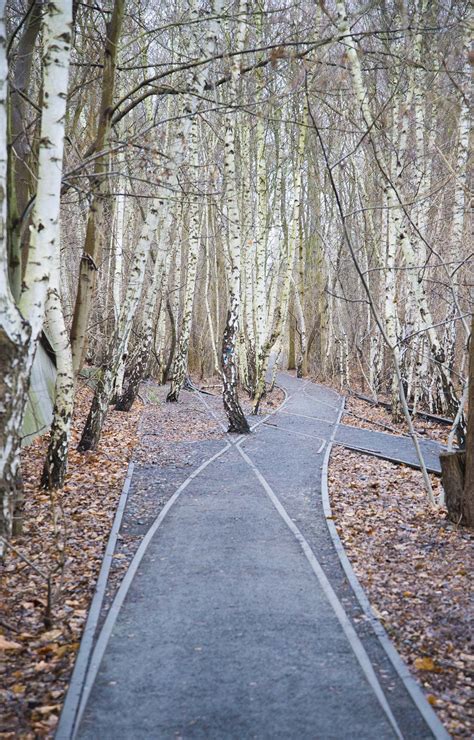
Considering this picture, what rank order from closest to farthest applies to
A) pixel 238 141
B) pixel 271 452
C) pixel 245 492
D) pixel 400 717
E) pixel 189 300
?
1. pixel 400 717
2. pixel 245 492
3. pixel 271 452
4. pixel 189 300
5. pixel 238 141

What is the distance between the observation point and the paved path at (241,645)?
3982 mm

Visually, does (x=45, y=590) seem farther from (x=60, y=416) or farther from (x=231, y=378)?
(x=231, y=378)

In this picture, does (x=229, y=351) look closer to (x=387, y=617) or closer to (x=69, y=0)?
(x=69, y=0)

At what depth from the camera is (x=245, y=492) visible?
967 centimetres

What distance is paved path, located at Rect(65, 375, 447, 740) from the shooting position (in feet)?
13.1

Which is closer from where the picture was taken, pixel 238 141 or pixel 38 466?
pixel 38 466

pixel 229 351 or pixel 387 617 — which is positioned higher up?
pixel 229 351

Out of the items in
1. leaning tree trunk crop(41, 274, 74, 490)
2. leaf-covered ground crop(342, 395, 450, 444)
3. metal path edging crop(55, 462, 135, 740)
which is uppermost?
leaning tree trunk crop(41, 274, 74, 490)

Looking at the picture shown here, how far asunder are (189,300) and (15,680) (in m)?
16.8

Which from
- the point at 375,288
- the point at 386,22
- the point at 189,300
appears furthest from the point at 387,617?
the point at 375,288

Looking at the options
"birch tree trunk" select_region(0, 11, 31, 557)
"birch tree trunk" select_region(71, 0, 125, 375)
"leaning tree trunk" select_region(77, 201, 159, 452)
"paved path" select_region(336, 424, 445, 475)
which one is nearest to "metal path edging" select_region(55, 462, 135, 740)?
"birch tree trunk" select_region(0, 11, 31, 557)

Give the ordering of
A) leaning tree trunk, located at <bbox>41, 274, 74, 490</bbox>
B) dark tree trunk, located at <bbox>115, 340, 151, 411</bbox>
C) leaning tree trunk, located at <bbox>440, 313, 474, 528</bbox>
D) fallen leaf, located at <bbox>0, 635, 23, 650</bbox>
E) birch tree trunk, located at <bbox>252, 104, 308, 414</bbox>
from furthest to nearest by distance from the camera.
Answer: dark tree trunk, located at <bbox>115, 340, 151, 411</bbox>, birch tree trunk, located at <bbox>252, 104, 308, 414</bbox>, leaning tree trunk, located at <bbox>41, 274, 74, 490</bbox>, leaning tree trunk, located at <bbox>440, 313, 474, 528</bbox>, fallen leaf, located at <bbox>0, 635, 23, 650</bbox>

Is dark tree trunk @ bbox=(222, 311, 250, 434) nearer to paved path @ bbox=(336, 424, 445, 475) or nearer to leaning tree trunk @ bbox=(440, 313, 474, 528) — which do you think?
paved path @ bbox=(336, 424, 445, 475)

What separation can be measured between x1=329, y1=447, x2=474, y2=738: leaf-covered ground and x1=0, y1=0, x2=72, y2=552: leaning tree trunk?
3.28 metres
